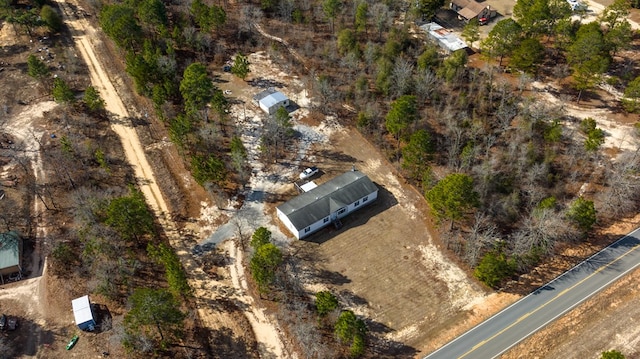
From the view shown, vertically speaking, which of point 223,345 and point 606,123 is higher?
point 606,123

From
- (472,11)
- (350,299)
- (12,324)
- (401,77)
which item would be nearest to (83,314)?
(12,324)

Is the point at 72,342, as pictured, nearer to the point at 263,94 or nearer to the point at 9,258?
the point at 9,258

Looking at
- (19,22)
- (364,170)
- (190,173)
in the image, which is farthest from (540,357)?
(19,22)

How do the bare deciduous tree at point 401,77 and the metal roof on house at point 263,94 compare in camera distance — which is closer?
the bare deciduous tree at point 401,77

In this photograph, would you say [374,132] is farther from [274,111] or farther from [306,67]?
[306,67]

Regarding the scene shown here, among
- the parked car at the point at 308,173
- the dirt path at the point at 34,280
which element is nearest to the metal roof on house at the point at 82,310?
the dirt path at the point at 34,280

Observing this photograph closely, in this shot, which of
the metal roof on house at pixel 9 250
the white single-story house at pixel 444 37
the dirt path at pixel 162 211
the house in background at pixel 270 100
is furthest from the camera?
the white single-story house at pixel 444 37

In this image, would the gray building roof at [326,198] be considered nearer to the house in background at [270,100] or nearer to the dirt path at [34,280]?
the house in background at [270,100]
